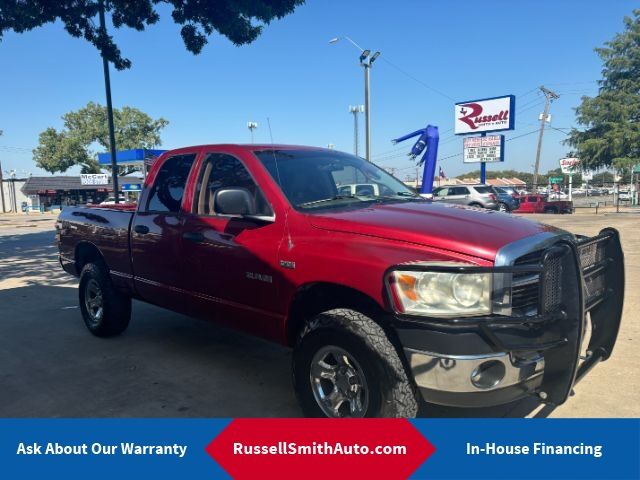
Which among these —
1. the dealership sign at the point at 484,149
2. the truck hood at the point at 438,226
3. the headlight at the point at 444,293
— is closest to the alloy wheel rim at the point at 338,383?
the headlight at the point at 444,293

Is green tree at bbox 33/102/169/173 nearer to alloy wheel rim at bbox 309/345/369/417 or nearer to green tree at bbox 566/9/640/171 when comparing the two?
green tree at bbox 566/9/640/171

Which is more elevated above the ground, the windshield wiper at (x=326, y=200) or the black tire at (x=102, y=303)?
the windshield wiper at (x=326, y=200)

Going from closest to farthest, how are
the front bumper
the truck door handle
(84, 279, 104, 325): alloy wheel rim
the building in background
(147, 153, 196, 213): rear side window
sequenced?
the front bumper, the truck door handle, (147, 153, 196, 213): rear side window, (84, 279, 104, 325): alloy wheel rim, the building in background

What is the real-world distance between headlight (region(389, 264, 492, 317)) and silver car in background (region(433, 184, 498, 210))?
20.9 metres

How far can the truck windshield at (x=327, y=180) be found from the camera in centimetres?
353

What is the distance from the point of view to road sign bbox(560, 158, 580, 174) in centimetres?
3759

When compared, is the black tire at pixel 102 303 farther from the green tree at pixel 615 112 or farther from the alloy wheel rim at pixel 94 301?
the green tree at pixel 615 112

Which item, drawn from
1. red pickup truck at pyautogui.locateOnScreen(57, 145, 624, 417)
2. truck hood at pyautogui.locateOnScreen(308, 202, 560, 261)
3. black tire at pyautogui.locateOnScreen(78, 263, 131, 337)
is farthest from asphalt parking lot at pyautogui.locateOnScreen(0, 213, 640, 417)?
truck hood at pyautogui.locateOnScreen(308, 202, 560, 261)

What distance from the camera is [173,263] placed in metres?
4.11

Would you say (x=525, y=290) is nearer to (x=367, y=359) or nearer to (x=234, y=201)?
(x=367, y=359)

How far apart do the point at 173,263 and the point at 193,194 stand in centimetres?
61

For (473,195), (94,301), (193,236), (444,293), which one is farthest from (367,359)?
(473,195)

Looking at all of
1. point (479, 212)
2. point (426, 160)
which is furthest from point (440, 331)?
point (426, 160)

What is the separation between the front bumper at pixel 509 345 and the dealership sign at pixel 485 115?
93.5 feet
